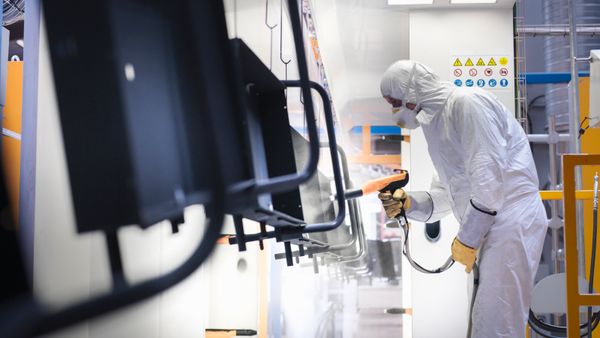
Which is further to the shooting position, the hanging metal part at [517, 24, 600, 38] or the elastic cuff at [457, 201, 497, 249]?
the hanging metal part at [517, 24, 600, 38]

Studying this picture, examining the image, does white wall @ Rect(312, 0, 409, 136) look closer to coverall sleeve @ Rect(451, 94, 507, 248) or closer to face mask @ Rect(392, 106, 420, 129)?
face mask @ Rect(392, 106, 420, 129)

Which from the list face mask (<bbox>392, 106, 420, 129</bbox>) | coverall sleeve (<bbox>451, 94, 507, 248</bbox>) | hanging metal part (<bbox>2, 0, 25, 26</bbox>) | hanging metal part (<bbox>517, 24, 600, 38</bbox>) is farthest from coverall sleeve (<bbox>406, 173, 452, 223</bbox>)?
hanging metal part (<bbox>517, 24, 600, 38</bbox>)

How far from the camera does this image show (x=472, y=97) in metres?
3.02

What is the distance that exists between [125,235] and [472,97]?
1.67m

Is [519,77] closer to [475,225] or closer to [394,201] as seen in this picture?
[394,201]

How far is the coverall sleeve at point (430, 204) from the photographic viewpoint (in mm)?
3564

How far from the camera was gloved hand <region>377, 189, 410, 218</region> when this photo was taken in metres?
3.36

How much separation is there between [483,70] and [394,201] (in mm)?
2258

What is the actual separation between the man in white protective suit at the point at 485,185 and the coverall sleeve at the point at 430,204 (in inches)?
9.3

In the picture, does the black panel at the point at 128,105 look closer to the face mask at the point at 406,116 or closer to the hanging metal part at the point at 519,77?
the face mask at the point at 406,116

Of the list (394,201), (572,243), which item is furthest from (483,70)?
(572,243)

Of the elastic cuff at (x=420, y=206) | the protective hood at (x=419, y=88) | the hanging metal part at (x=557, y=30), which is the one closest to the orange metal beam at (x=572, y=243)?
the protective hood at (x=419, y=88)

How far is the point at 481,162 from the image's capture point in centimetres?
286

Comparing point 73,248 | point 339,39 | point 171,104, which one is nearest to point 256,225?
point 73,248
